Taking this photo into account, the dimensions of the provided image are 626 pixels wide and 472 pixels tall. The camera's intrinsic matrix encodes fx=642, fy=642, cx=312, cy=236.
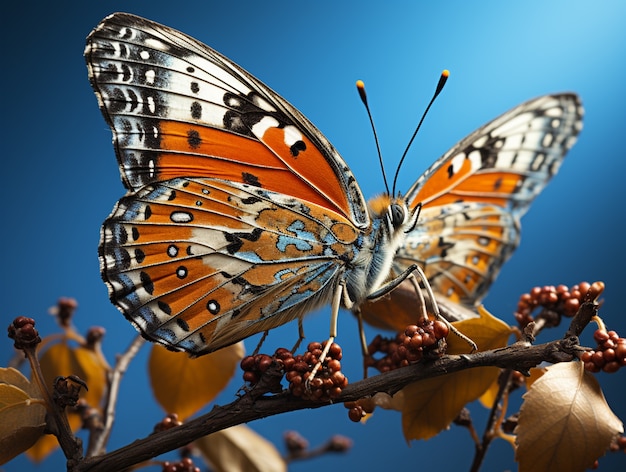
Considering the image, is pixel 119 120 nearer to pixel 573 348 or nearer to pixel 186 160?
pixel 186 160

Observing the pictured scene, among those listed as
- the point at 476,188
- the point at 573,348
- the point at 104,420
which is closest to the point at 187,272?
the point at 104,420

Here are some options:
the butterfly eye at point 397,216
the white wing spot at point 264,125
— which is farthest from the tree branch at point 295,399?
the white wing spot at point 264,125

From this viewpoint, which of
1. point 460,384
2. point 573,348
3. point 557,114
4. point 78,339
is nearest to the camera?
point 573,348

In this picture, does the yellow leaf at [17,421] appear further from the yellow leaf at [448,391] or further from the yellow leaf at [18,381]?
the yellow leaf at [448,391]

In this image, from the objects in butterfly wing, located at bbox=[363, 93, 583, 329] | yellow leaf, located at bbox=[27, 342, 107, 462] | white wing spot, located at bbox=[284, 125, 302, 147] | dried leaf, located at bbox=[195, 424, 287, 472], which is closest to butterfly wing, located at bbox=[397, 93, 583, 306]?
butterfly wing, located at bbox=[363, 93, 583, 329]

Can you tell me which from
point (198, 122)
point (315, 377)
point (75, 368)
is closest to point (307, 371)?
point (315, 377)

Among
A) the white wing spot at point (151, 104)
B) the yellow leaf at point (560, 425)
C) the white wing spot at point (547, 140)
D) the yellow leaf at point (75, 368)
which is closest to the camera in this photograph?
the yellow leaf at point (560, 425)

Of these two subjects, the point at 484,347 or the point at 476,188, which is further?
the point at 476,188
